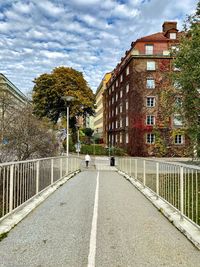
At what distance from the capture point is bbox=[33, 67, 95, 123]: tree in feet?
180

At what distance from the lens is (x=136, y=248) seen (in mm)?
5160

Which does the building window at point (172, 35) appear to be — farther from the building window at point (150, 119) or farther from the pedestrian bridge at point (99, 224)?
the pedestrian bridge at point (99, 224)

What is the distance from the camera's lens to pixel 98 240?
5539 mm

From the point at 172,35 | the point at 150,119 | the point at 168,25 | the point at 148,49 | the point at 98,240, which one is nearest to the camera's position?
the point at 98,240

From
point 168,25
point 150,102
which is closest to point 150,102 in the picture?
point 150,102

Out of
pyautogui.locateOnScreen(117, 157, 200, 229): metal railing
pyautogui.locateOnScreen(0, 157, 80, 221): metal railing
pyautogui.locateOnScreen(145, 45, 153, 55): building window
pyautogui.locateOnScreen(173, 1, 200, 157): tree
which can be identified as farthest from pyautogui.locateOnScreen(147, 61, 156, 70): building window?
pyautogui.locateOnScreen(117, 157, 200, 229): metal railing

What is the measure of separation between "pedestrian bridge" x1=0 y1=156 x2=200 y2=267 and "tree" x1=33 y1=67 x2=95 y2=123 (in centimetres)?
4507

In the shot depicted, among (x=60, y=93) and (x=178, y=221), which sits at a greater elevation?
(x=60, y=93)

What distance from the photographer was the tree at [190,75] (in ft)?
53.1

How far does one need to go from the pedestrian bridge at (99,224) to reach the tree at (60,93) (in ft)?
148

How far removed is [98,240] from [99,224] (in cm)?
117

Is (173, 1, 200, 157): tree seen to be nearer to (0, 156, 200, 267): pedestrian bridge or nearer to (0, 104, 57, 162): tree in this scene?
(0, 156, 200, 267): pedestrian bridge

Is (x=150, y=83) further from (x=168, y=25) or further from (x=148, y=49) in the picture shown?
(x=168, y=25)

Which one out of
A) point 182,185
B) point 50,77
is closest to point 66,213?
point 182,185
